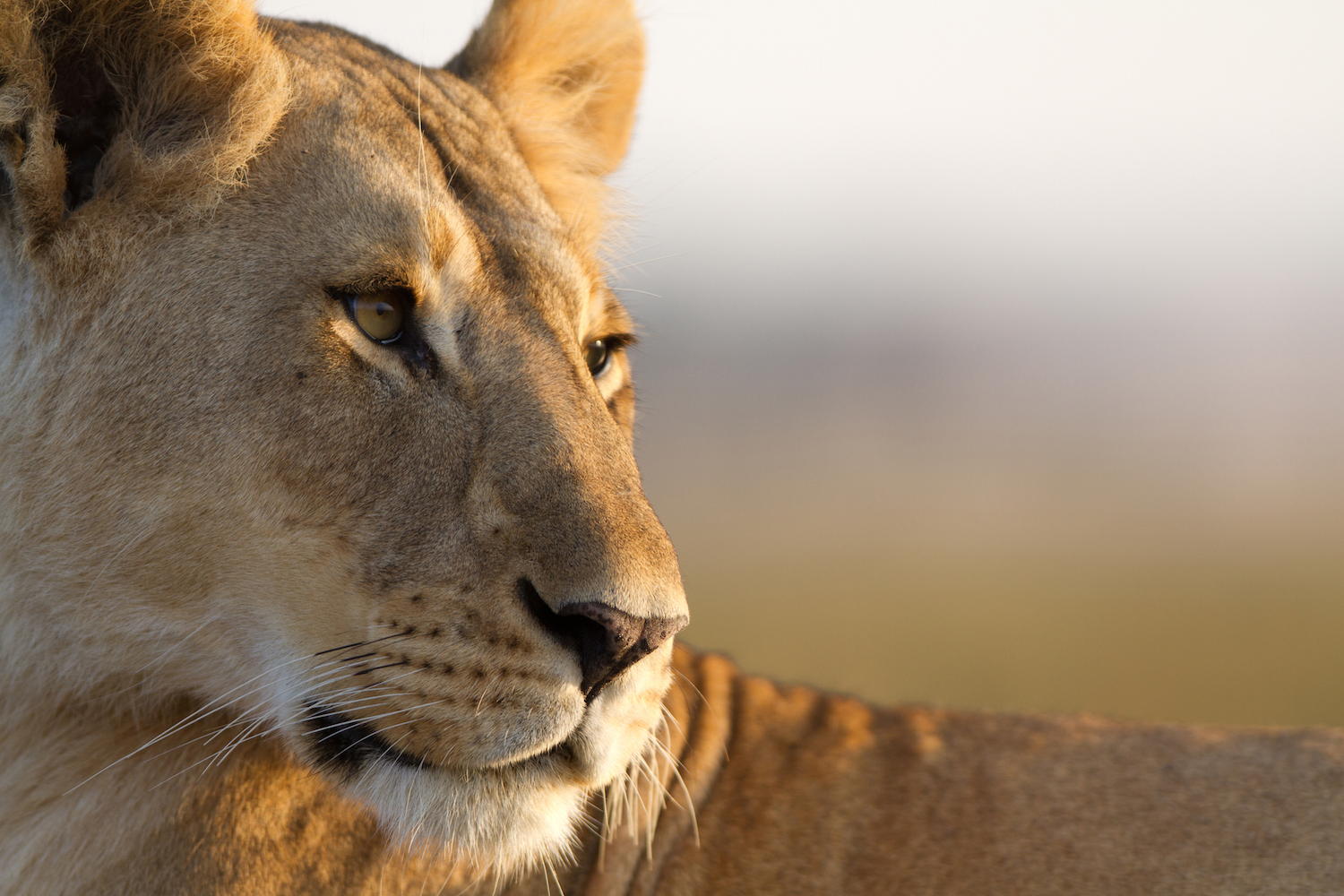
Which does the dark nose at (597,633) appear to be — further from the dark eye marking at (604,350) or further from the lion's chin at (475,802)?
the dark eye marking at (604,350)

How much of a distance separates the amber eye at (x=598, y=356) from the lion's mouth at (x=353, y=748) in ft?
4.05

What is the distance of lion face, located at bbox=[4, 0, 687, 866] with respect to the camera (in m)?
2.24

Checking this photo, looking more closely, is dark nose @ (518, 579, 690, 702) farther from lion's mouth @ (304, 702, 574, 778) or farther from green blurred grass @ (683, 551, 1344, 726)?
green blurred grass @ (683, 551, 1344, 726)

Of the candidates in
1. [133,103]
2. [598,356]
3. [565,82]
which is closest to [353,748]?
[598,356]

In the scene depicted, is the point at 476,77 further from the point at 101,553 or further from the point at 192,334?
the point at 101,553

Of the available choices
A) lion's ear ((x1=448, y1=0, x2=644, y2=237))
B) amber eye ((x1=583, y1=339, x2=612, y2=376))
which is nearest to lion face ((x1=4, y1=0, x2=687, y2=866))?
amber eye ((x1=583, y1=339, x2=612, y2=376))

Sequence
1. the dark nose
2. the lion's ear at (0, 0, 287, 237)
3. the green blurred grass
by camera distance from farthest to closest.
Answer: the green blurred grass
the lion's ear at (0, 0, 287, 237)
the dark nose

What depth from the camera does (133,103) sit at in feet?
8.82

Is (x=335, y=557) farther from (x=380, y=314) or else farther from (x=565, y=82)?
(x=565, y=82)

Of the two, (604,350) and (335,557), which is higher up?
(604,350)

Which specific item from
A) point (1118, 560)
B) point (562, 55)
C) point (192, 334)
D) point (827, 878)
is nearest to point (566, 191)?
point (562, 55)

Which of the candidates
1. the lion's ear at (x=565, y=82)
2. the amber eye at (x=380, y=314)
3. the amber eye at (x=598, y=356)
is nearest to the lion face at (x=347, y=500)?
the amber eye at (x=380, y=314)

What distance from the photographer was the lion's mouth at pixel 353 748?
7.47ft

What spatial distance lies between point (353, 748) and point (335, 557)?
386mm
